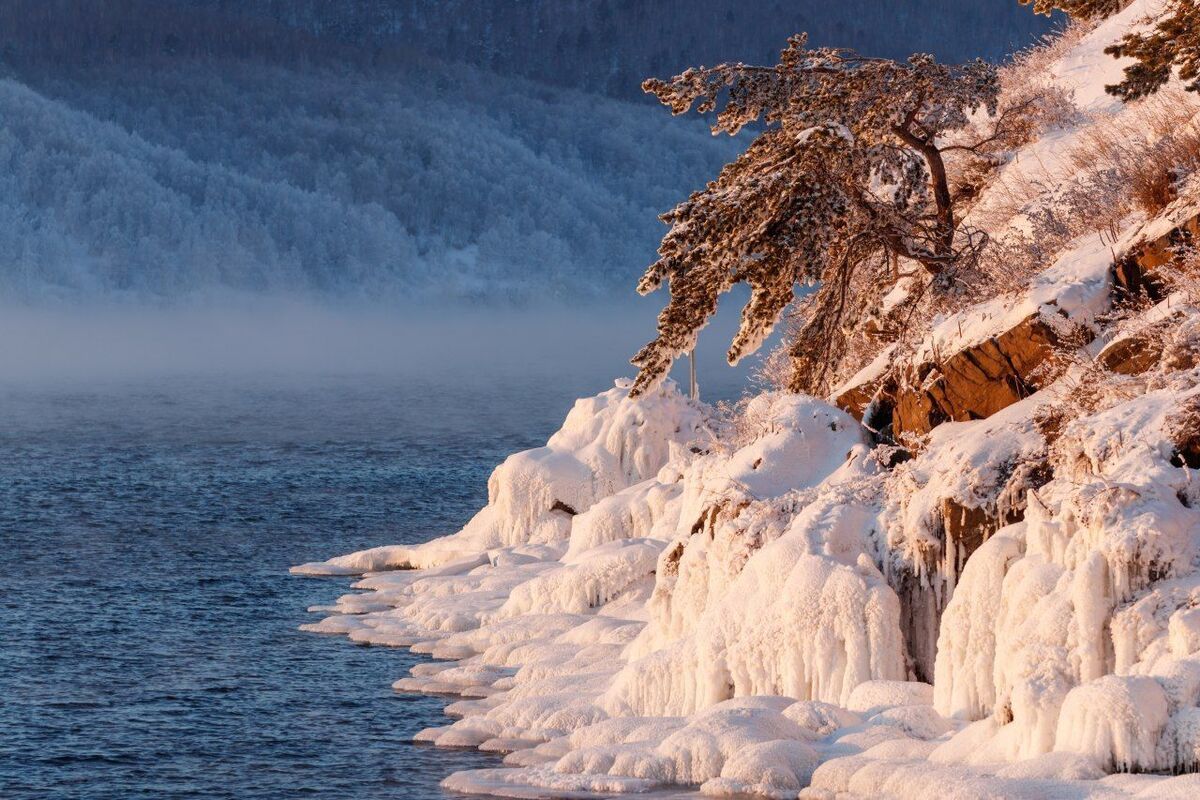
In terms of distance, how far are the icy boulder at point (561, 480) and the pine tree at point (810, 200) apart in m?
7.77

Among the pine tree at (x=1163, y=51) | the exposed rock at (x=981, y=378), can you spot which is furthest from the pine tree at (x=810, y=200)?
the pine tree at (x=1163, y=51)

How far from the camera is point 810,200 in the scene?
27.8 metres

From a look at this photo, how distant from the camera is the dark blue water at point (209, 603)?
950 inches

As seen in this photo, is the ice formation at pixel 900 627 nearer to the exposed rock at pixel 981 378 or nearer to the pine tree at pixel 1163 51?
the exposed rock at pixel 981 378

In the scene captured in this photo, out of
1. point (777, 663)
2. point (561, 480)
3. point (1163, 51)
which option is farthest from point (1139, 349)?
point (561, 480)

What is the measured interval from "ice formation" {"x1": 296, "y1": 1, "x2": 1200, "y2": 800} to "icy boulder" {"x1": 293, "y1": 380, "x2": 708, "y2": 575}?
26.6ft

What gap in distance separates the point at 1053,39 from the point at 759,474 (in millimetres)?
20627

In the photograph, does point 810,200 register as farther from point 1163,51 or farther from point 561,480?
point 561,480

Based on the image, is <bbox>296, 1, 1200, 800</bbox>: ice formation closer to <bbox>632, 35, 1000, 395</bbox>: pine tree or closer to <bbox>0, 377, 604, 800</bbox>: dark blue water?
<bbox>0, 377, 604, 800</bbox>: dark blue water

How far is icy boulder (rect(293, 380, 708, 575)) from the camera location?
3919cm

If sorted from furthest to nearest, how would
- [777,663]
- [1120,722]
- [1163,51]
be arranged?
[1163,51] < [777,663] < [1120,722]

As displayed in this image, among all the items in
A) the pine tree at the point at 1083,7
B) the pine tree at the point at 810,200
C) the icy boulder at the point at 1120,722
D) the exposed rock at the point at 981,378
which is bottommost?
the icy boulder at the point at 1120,722

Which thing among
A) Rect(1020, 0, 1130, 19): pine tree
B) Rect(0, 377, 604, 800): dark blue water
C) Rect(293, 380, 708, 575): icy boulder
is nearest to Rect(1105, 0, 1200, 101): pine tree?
Rect(1020, 0, 1130, 19): pine tree

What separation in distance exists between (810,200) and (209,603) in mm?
14470
